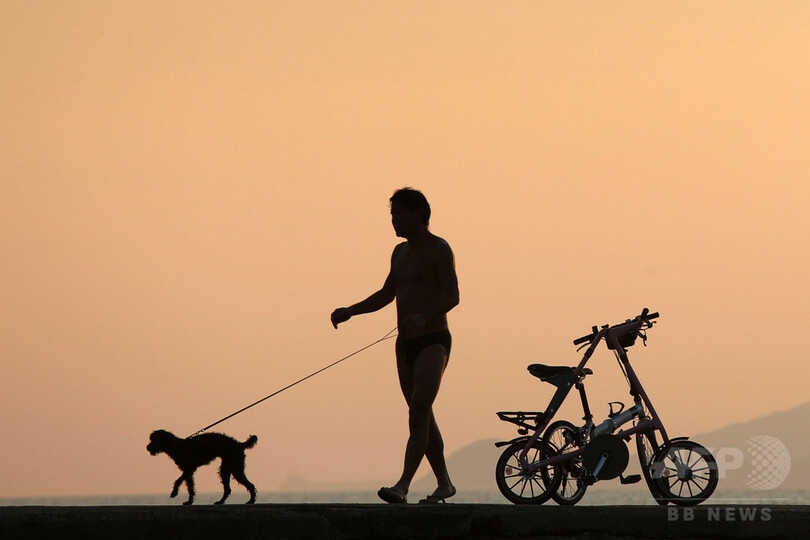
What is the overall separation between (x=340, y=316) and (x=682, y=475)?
2.67m

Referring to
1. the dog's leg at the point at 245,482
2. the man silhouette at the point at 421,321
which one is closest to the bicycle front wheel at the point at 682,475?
the man silhouette at the point at 421,321

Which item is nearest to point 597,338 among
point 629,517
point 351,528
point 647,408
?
point 647,408

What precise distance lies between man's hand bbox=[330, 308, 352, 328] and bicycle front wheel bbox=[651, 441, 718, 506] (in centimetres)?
242

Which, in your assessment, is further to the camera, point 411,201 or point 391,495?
point 411,201

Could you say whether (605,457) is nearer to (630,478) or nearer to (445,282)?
(630,478)

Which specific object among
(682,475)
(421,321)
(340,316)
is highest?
(340,316)

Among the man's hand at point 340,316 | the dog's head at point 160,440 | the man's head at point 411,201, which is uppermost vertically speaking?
the man's head at point 411,201

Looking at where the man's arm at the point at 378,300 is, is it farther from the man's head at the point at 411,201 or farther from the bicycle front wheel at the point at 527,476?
the bicycle front wheel at the point at 527,476

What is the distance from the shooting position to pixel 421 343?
7.96 meters

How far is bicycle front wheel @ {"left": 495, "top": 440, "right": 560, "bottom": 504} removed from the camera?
26.0 ft

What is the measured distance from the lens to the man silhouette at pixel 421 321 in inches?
307

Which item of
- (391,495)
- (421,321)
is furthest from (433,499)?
(421,321)

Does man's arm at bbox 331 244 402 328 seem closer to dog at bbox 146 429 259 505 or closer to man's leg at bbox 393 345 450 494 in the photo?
man's leg at bbox 393 345 450 494

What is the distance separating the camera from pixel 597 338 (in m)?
8.23
